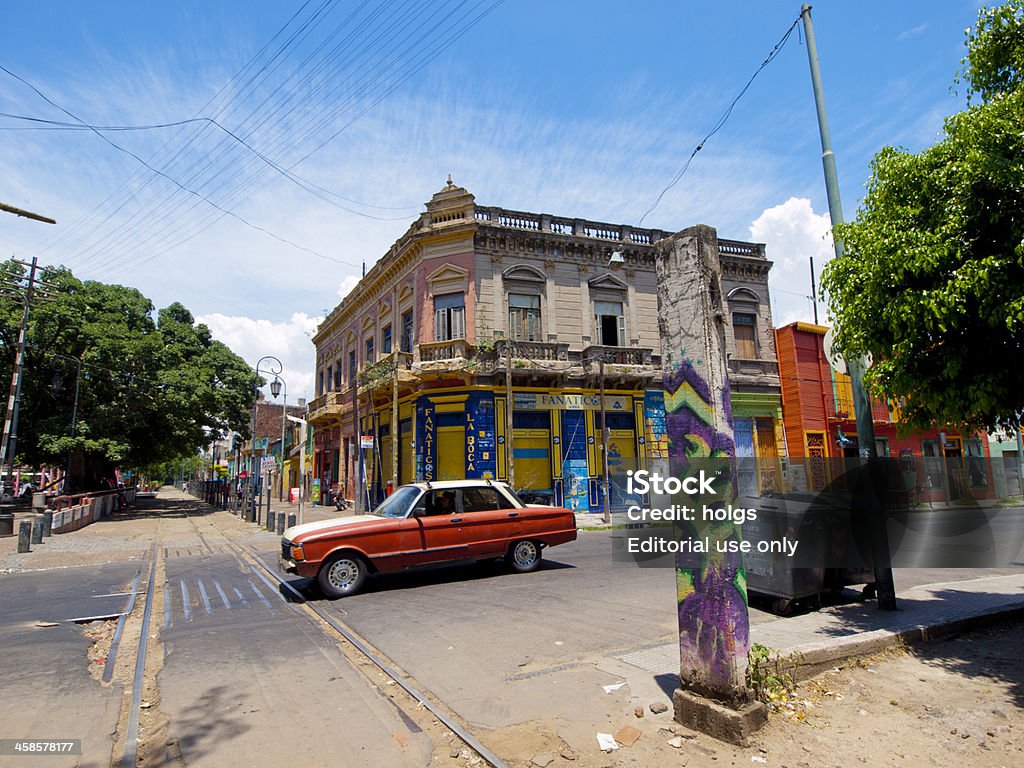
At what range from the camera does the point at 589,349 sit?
2317 centimetres

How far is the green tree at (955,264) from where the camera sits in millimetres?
5379

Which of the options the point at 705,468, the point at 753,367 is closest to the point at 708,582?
the point at 705,468

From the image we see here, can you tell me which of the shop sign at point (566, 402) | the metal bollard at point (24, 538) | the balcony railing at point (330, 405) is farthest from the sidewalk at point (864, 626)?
the balcony railing at point (330, 405)

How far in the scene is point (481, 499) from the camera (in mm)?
10406

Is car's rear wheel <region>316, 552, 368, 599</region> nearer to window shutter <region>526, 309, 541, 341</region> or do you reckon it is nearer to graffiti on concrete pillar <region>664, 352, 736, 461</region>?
graffiti on concrete pillar <region>664, 352, 736, 461</region>

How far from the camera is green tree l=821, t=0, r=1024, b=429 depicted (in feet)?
17.6

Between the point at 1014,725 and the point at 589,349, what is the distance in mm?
19414

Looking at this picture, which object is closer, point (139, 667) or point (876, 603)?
point (139, 667)

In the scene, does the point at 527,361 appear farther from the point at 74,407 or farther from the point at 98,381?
the point at 98,381

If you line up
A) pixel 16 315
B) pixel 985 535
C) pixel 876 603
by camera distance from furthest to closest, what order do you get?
1. pixel 16 315
2. pixel 985 535
3. pixel 876 603

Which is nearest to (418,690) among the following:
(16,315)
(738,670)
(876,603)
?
(738,670)

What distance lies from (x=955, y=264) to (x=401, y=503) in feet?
26.8

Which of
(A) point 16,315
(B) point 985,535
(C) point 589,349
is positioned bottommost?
(B) point 985,535

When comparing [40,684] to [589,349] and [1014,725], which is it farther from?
[589,349]
